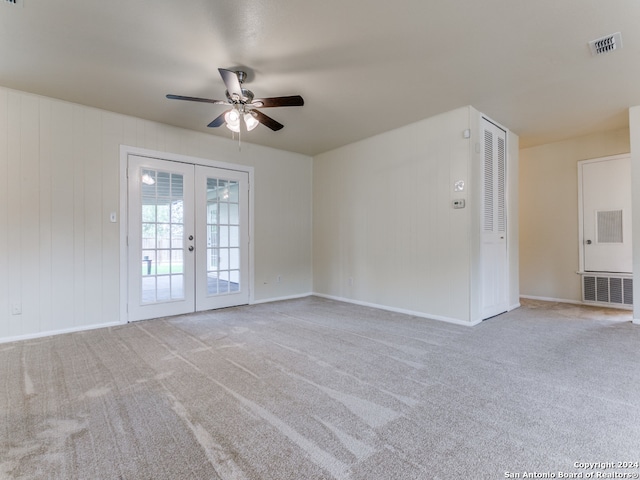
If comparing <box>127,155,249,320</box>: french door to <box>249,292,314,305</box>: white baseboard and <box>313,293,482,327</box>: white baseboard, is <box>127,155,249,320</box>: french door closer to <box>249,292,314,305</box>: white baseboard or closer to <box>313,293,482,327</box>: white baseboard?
<box>249,292,314,305</box>: white baseboard

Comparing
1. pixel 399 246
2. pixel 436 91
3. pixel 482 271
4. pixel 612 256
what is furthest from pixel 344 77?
pixel 612 256

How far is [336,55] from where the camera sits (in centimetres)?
272

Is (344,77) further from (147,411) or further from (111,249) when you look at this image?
(111,249)

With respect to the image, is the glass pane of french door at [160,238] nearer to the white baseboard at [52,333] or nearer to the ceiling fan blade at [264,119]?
the white baseboard at [52,333]

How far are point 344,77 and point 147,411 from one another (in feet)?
10.4

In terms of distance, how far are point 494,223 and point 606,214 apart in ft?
6.59

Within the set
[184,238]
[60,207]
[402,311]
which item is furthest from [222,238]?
[402,311]

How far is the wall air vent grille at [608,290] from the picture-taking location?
459cm

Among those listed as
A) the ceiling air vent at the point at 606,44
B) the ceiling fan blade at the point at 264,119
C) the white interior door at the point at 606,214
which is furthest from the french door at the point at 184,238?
the white interior door at the point at 606,214

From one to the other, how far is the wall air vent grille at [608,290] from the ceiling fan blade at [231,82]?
564cm

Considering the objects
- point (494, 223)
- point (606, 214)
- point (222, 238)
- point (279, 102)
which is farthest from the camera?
point (222, 238)

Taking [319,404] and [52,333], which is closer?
[319,404]

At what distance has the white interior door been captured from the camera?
15.1 feet

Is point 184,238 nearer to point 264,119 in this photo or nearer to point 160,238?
point 160,238
